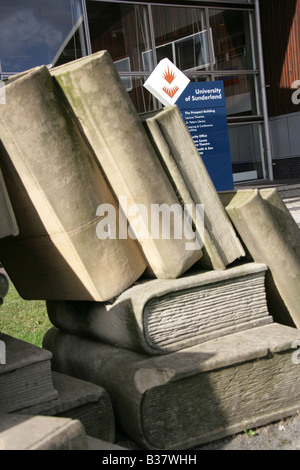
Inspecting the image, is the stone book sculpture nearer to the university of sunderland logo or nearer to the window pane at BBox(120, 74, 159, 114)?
the university of sunderland logo

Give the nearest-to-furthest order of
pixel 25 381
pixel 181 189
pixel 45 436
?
pixel 45 436 → pixel 25 381 → pixel 181 189

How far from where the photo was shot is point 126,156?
6.26 ft

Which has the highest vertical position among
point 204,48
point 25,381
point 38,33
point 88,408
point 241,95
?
point 38,33

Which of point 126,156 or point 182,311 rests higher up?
point 126,156

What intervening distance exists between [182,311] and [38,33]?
37.0 feet

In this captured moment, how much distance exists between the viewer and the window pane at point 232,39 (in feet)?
47.7

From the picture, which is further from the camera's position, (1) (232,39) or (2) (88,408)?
(1) (232,39)

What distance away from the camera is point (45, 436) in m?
1.25

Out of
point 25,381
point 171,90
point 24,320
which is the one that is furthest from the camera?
point 171,90

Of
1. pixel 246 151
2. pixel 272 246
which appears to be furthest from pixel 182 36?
pixel 272 246

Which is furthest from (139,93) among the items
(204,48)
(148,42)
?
(204,48)

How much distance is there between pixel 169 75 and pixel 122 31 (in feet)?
31.0

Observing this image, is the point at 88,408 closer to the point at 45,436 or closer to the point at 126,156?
the point at 45,436

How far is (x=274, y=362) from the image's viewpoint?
1.85 metres
